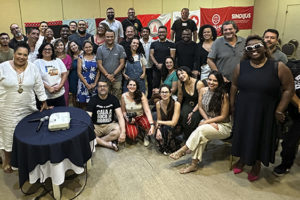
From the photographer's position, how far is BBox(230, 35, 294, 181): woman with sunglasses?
2137 millimetres

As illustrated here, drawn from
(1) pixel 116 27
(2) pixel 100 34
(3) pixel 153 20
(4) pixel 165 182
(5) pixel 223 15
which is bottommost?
(4) pixel 165 182

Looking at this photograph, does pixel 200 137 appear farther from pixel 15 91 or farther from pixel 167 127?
pixel 15 91

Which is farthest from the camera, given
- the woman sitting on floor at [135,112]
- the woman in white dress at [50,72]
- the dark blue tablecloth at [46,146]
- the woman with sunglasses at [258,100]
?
the woman sitting on floor at [135,112]

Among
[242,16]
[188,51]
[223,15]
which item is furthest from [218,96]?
[242,16]

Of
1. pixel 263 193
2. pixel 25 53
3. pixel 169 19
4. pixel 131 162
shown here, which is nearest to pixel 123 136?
pixel 131 162

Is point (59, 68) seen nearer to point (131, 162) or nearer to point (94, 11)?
point (131, 162)

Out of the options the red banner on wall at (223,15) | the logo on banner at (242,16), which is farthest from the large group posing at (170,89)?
the logo on banner at (242,16)

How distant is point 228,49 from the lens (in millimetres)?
3051

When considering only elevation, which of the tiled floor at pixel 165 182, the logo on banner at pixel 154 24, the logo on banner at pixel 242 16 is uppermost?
the logo on banner at pixel 242 16

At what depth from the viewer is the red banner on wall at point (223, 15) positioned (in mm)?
8031

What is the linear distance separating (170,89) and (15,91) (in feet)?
6.06

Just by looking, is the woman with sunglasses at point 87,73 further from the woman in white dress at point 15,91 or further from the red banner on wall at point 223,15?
the red banner on wall at point 223,15

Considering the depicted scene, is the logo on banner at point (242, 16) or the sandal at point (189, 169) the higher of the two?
the logo on banner at point (242, 16)

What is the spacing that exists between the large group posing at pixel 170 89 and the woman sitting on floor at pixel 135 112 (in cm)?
1
